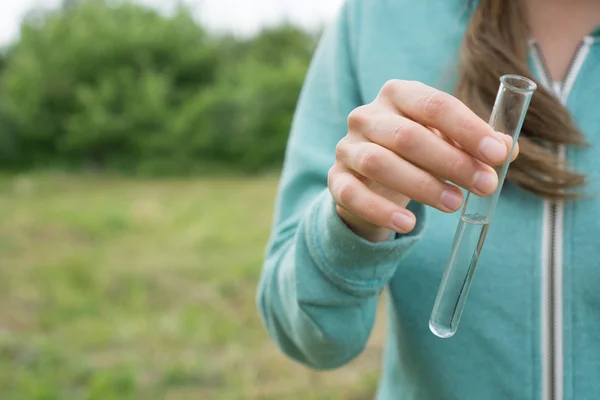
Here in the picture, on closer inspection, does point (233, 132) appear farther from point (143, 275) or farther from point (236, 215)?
point (143, 275)

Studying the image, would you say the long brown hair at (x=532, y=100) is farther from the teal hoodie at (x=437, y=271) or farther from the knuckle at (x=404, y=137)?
the knuckle at (x=404, y=137)

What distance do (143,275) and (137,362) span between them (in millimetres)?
1664

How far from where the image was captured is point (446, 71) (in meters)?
0.90

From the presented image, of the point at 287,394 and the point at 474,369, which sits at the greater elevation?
the point at 474,369

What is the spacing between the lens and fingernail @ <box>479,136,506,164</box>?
1.83 feet

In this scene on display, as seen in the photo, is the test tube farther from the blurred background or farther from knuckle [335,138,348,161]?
the blurred background

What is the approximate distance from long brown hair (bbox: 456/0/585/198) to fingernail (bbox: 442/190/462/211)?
0.24 metres

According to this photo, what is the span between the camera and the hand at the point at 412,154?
57cm

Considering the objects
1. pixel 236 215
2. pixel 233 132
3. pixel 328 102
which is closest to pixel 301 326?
pixel 328 102

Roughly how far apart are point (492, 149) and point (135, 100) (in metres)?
13.4

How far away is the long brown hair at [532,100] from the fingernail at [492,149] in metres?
0.26

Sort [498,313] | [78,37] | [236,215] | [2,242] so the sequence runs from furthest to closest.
→ [78,37] < [236,215] < [2,242] < [498,313]

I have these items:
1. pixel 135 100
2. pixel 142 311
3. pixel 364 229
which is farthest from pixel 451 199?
pixel 135 100

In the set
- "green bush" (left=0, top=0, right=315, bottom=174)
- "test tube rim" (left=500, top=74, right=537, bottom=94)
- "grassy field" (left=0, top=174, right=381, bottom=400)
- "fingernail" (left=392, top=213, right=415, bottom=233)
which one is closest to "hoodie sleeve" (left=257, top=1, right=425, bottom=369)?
"fingernail" (left=392, top=213, right=415, bottom=233)
